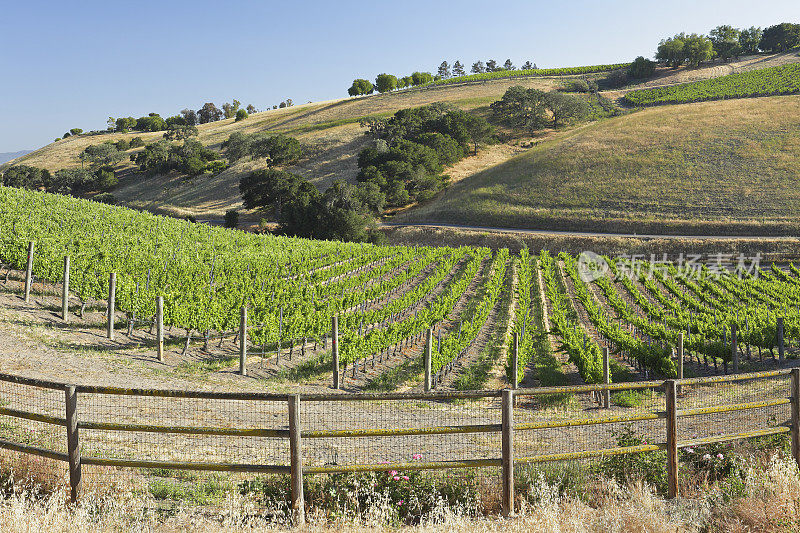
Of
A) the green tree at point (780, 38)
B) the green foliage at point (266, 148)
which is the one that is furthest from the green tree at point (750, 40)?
the green foliage at point (266, 148)

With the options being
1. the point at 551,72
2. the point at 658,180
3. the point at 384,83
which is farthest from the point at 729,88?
the point at 384,83

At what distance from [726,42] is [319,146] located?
96844mm

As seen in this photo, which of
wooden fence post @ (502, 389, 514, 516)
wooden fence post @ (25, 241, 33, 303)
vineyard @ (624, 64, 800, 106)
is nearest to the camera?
wooden fence post @ (502, 389, 514, 516)

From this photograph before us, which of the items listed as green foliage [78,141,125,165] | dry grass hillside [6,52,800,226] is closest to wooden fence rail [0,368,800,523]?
dry grass hillside [6,52,800,226]

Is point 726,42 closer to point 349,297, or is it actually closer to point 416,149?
point 416,149

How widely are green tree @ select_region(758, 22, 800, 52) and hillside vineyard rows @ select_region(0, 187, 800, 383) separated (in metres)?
117

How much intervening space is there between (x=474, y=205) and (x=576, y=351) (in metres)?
46.9

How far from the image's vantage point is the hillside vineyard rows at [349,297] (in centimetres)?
→ 1500

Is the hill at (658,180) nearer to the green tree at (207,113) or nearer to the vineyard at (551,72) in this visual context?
the vineyard at (551,72)

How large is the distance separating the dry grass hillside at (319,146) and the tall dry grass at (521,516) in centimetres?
5314

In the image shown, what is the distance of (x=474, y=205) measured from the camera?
60.8 meters

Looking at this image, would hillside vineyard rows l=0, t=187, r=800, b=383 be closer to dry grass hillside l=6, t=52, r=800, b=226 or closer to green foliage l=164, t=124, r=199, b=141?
dry grass hillside l=6, t=52, r=800, b=226

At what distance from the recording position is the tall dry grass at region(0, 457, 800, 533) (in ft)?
14.6

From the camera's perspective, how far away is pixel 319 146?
87375 mm
